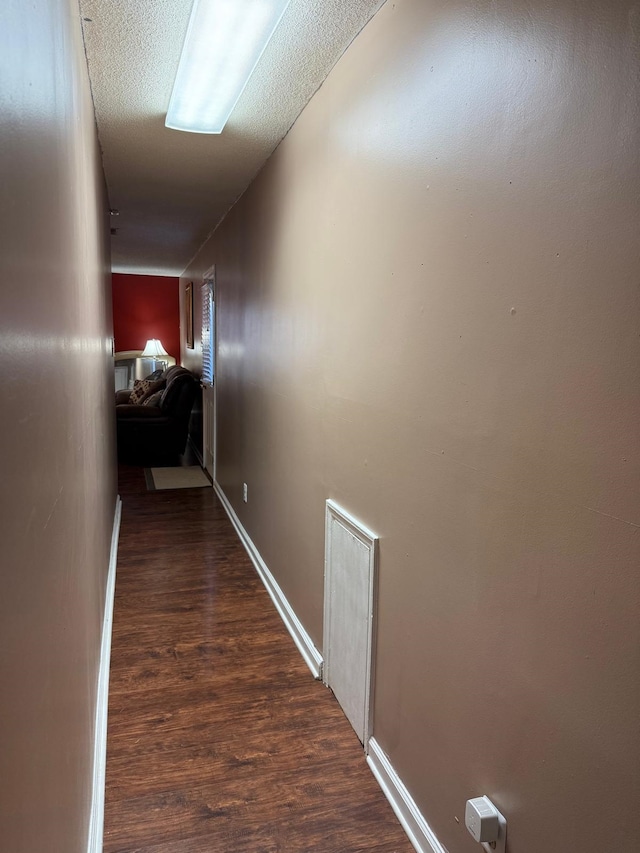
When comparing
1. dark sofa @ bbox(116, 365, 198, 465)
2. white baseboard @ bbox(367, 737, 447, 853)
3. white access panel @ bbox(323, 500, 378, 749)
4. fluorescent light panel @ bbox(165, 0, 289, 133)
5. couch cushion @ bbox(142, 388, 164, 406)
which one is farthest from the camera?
couch cushion @ bbox(142, 388, 164, 406)

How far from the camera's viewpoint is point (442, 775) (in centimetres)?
145

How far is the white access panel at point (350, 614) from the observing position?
6.17 ft

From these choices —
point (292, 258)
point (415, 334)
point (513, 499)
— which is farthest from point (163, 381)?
point (513, 499)

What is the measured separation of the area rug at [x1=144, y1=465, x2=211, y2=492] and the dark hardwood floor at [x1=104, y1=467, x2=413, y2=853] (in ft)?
7.30

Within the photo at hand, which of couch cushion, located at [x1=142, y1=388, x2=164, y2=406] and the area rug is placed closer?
the area rug

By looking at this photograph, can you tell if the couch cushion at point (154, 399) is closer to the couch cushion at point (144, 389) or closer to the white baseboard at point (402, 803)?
the couch cushion at point (144, 389)

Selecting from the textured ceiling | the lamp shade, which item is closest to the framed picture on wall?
the lamp shade

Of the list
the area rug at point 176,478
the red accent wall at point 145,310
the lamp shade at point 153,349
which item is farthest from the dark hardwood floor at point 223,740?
the red accent wall at point 145,310

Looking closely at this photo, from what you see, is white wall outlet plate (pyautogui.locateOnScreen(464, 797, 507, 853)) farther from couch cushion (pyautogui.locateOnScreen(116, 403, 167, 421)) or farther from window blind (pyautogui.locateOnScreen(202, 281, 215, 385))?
couch cushion (pyautogui.locateOnScreen(116, 403, 167, 421))

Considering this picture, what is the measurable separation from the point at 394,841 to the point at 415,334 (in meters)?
1.37

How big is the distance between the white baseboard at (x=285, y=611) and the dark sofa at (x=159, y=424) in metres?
2.52

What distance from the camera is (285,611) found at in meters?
2.85

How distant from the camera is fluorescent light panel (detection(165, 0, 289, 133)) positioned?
1.74m

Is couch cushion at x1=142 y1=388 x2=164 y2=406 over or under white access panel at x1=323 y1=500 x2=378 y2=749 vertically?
over
